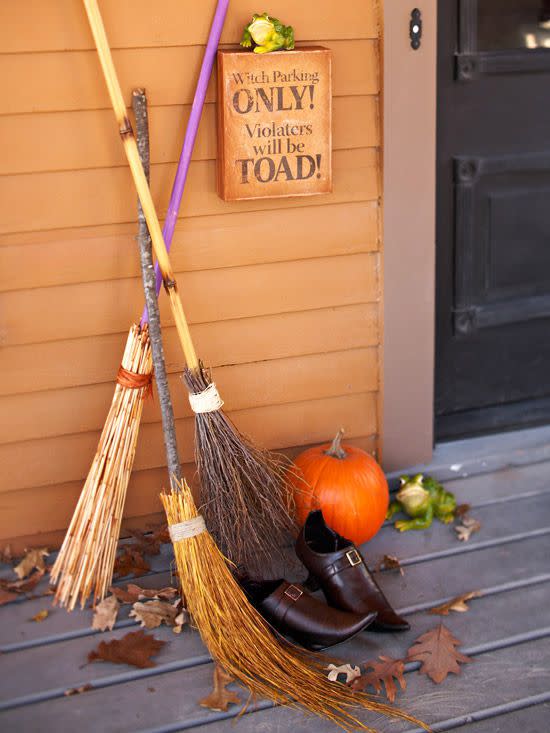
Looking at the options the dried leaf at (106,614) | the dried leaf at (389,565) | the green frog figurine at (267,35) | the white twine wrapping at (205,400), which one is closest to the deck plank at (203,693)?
the dried leaf at (106,614)

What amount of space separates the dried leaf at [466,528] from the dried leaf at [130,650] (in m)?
1.08

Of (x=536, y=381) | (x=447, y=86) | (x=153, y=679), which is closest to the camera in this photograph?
(x=153, y=679)

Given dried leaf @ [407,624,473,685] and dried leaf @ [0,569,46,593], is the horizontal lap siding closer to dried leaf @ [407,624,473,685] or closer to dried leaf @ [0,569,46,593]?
dried leaf @ [0,569,46,593]

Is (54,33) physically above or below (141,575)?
above

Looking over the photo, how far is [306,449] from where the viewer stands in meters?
3.32

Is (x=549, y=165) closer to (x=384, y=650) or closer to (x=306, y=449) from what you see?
(x=306, y=449)

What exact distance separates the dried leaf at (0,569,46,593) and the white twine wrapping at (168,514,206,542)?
58 centimetres

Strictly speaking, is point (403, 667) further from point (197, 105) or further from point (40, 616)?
point (197, 105)

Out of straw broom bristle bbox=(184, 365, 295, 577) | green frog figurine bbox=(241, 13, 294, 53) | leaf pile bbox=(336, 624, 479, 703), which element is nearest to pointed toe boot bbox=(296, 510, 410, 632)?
leaf pile bbox=(336, 624, 479, 703)

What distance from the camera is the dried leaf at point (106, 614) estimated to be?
2.77 meters

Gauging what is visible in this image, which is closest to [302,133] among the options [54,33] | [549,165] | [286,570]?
[54,33]

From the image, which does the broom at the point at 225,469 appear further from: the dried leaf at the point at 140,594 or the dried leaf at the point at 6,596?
the dried leaf at the point at 6,596

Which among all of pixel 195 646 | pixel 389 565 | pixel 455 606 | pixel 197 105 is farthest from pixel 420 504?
pixel 197 105

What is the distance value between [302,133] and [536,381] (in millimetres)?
1508
